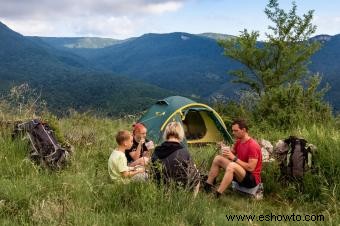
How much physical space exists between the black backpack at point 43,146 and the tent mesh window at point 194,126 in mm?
6323

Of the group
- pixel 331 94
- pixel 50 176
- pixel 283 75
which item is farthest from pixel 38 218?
pixel 331 94

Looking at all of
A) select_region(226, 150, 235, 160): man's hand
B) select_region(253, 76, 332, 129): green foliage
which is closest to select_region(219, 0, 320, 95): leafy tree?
select_region(253, 76, 332, 129): green foliage

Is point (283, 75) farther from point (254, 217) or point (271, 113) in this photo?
point (254, 217)

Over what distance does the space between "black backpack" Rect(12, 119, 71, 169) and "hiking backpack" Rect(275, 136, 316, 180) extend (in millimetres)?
3380

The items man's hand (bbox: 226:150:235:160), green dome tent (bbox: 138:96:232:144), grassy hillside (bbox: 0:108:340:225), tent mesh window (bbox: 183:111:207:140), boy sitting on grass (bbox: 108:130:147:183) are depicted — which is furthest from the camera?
tent mesh window (bbox: 183:111:207:140)

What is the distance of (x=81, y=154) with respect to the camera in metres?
7.58

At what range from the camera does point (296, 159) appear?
6.55 m

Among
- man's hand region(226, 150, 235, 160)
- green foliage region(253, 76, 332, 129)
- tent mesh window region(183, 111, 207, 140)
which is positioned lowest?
tent mesh window region(183, 111, 207, 140)

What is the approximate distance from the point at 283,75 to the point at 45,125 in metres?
28.6

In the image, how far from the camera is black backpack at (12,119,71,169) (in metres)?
6.53

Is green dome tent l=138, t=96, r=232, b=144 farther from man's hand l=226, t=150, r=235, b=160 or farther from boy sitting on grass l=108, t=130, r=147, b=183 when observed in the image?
boy sitting on grass l=108, t=130, r=147, b=183

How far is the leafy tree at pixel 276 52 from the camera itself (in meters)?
32.4

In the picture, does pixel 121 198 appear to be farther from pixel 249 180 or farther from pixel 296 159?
pixel 296 159

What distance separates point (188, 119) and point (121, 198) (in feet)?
28.8
